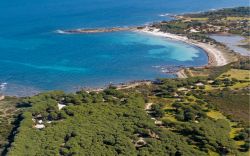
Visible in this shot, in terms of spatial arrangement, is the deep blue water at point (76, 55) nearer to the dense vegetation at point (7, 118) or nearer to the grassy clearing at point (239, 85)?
the dense vegetation at point (7, 118)

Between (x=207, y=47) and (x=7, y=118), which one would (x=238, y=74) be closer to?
(x=207, y=47)

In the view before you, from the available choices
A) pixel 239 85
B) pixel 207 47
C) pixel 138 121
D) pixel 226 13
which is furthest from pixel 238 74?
pixel 226 13

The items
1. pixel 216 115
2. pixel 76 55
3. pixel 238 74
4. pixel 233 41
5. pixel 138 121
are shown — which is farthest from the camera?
pixel 233 41

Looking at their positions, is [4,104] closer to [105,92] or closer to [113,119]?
[105,92]

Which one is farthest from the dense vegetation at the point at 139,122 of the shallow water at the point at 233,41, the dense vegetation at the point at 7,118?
the shallow water at the point at 233,41

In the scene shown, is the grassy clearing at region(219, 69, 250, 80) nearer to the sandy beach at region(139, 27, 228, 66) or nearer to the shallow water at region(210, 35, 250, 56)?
the sandy beach at region(139, 27, 228, 66)

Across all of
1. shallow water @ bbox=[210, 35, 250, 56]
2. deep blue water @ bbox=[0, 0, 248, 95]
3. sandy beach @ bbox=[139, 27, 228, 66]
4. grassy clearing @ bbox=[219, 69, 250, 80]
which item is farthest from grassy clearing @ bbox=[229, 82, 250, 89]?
shallow water @ bbox=[210, 35, 250, 56]
